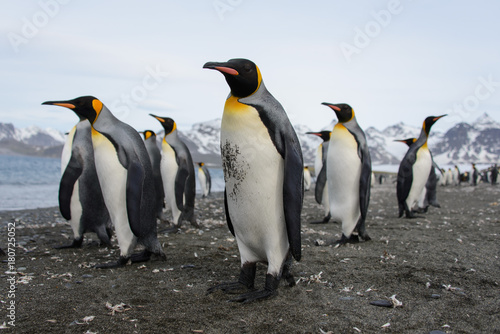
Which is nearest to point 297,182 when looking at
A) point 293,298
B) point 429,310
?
point 293,298

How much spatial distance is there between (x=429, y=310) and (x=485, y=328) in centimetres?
37

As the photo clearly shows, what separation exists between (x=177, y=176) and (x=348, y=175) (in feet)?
10.8

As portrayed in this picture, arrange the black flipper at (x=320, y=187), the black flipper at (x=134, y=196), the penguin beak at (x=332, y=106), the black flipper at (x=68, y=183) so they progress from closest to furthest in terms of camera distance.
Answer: the black flipper at (x=134, y=196), the black flipper at (x=68, y=183), the penguin beak at (x=332, y=106), the black flipper at (x=320, y=187)

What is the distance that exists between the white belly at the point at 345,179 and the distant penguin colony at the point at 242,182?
0.5 inches

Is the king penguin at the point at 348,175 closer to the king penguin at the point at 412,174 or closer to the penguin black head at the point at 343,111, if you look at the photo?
the penguin black head at the point at 343,111

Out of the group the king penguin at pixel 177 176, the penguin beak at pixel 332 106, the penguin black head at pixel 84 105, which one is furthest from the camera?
the king penguin at pixel 177 176

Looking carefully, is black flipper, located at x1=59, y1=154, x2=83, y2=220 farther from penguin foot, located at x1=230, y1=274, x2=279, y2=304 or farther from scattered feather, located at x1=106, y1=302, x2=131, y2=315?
penguin foot, located at x1=230, y1=274, x2=279, y2=304

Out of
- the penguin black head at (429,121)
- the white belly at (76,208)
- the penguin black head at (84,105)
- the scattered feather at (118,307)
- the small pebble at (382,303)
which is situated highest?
the penguin black head at (429,121)

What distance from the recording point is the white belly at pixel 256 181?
3.11 metres

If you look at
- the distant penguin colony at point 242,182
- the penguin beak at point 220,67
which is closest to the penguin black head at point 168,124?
the distant penguin colony at point 242,182

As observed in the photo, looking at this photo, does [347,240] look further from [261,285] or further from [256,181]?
[256,181]

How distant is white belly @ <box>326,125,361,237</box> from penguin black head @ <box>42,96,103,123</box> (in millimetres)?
3160

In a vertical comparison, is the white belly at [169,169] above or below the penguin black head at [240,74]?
below

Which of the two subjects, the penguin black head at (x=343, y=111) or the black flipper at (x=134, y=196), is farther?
the penguin black head at (x=343, y=111)
